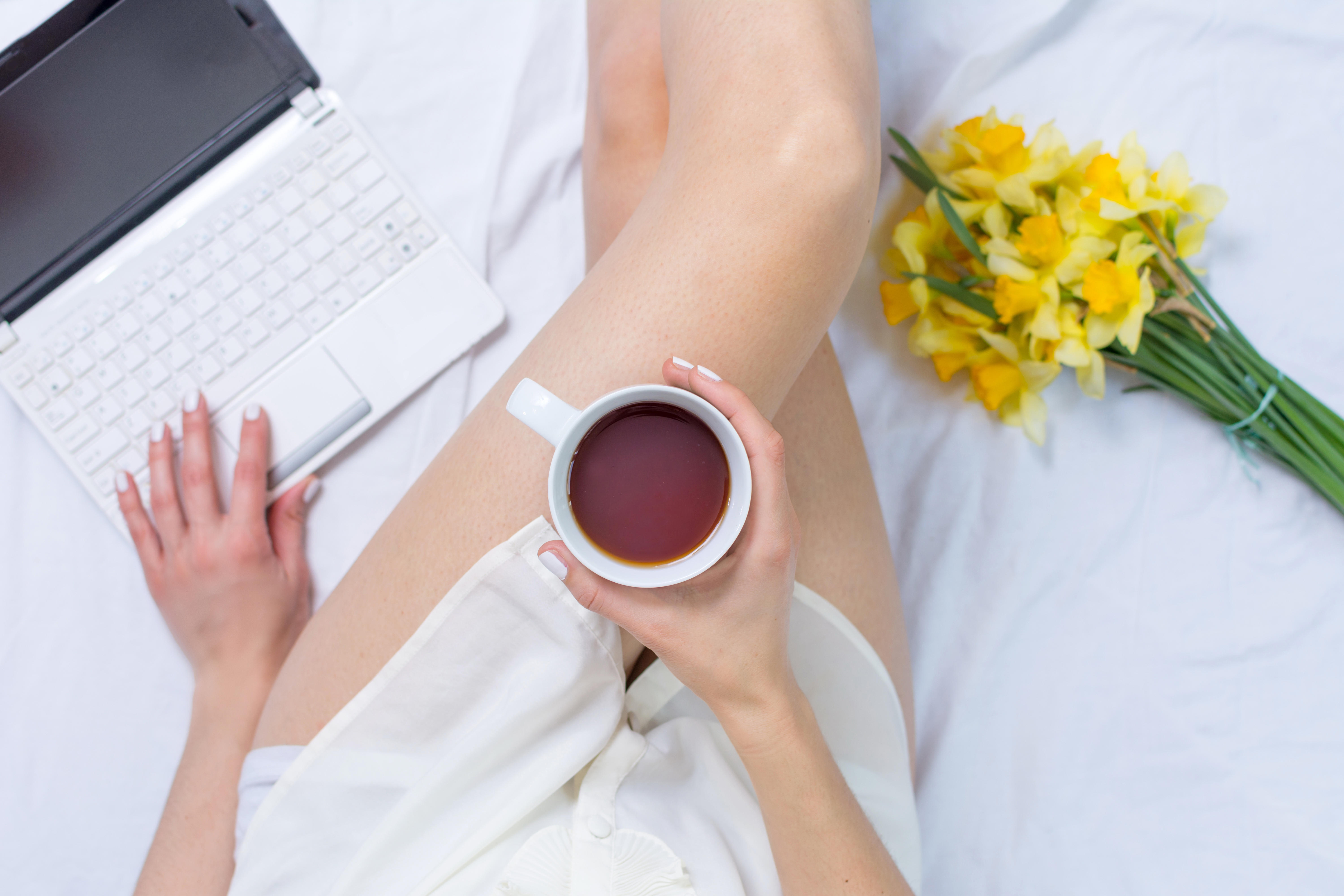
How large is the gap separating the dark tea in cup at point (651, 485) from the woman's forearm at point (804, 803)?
151mm

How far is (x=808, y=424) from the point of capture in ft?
2.49

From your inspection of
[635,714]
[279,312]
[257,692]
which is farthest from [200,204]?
[635,714]

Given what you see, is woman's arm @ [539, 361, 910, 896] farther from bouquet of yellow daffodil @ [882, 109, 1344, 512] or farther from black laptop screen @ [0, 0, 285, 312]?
black laptop screen @ [0, 0, 285, 312]

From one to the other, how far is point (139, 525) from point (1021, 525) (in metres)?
0.96

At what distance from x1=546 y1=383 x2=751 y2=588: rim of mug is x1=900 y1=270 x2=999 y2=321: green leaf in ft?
1.29

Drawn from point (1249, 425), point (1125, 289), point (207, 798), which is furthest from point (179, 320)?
point (1249, 425)

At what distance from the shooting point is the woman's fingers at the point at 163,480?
2.71 feet

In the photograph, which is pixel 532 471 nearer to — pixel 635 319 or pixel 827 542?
pixel 635 319

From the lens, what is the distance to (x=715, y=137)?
0.59 metres

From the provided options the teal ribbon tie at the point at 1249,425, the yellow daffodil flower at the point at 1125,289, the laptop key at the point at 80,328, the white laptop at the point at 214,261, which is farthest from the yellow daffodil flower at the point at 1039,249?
the laptop key at the point at 80,328

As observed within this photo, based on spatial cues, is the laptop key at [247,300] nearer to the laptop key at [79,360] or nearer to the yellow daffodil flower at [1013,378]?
the laptop key at [79,360]

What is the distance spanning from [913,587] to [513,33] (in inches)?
31.4

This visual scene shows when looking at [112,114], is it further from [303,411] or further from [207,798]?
[207,798]

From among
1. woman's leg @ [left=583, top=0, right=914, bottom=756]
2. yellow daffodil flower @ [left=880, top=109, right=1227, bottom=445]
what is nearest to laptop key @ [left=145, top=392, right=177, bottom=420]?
woman's leg @ [left=583, top=0, right=914, bottom=756]
